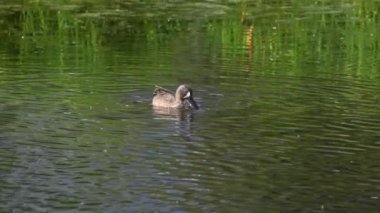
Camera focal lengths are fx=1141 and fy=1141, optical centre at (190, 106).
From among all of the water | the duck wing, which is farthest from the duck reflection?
the duck wing

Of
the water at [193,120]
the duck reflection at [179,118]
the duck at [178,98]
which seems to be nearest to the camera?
the water at [193,120]

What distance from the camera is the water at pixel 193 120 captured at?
11852 millimetres

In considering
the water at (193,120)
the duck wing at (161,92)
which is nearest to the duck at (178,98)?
the duck wing at (161,92)

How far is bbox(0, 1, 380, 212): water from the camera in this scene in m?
11.9

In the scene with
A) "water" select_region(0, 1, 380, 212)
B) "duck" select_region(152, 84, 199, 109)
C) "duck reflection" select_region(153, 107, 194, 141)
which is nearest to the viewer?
"water" select_region(0, 1, 380, 212)

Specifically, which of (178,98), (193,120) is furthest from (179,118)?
(178,98)

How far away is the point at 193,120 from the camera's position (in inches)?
606

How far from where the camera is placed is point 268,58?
20641 millimetres

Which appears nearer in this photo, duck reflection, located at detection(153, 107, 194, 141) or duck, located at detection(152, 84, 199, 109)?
duck reflection, located at detection(153, 107, 194, 141)

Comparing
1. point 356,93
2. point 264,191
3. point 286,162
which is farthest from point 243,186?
point 356,93

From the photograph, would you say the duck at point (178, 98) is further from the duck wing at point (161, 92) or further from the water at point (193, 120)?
the water at point (193, 120)

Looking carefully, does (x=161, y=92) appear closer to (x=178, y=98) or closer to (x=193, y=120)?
(x=178, y=98)

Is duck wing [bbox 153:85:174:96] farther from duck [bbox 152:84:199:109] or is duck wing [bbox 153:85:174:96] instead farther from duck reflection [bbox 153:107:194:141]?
duck reflection [bbox 153:107:194:141]

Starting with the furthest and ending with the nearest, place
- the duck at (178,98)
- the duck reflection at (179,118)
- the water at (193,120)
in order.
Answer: the duck at (178,98) < the duck reflection at (179,118) < the water at (193,120)
